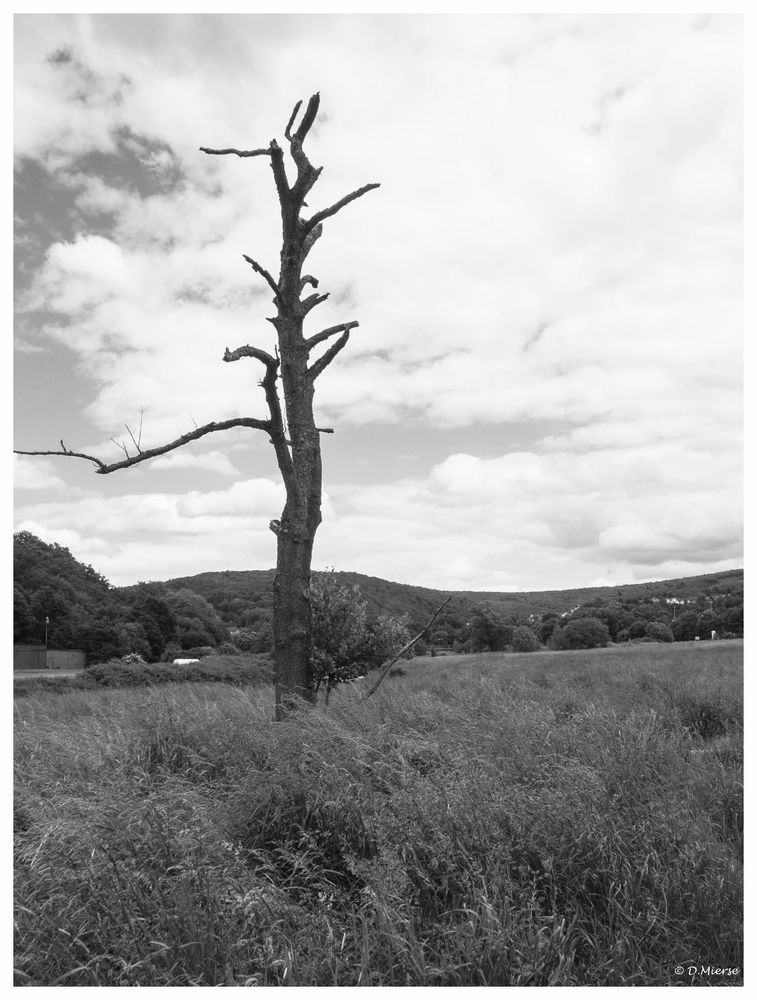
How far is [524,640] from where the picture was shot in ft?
155

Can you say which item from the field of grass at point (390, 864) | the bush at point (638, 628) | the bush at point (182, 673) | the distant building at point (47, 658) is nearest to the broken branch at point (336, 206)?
the field of grass at point (390, 864)

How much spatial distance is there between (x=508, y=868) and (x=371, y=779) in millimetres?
1492

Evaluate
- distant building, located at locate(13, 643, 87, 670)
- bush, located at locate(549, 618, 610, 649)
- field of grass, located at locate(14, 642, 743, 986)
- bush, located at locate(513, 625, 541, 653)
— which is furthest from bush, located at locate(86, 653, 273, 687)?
distant building, located at locate(13, 643, 87, 670)

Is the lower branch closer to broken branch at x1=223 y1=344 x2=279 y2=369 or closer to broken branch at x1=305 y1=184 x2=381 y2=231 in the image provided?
broken branch at x1=223 y1=344 x2=279 y2=369

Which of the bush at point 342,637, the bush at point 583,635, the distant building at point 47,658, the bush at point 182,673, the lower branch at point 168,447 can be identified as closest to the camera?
the lower branch at point 168,447

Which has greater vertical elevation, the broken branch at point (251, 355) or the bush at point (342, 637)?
the broken branch at point (251, 355)

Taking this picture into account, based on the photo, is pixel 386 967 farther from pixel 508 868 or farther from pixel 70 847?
pixel 70 847

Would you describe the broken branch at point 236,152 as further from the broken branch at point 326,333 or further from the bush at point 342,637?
the bush at point 342,637

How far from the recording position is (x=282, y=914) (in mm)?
3725

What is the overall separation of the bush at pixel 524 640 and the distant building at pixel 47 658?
3411cm

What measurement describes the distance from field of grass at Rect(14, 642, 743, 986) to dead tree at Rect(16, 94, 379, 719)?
274 centimetres

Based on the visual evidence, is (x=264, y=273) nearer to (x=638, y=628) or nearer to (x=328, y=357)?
(x=328, y=357)

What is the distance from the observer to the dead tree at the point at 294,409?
9398mm
